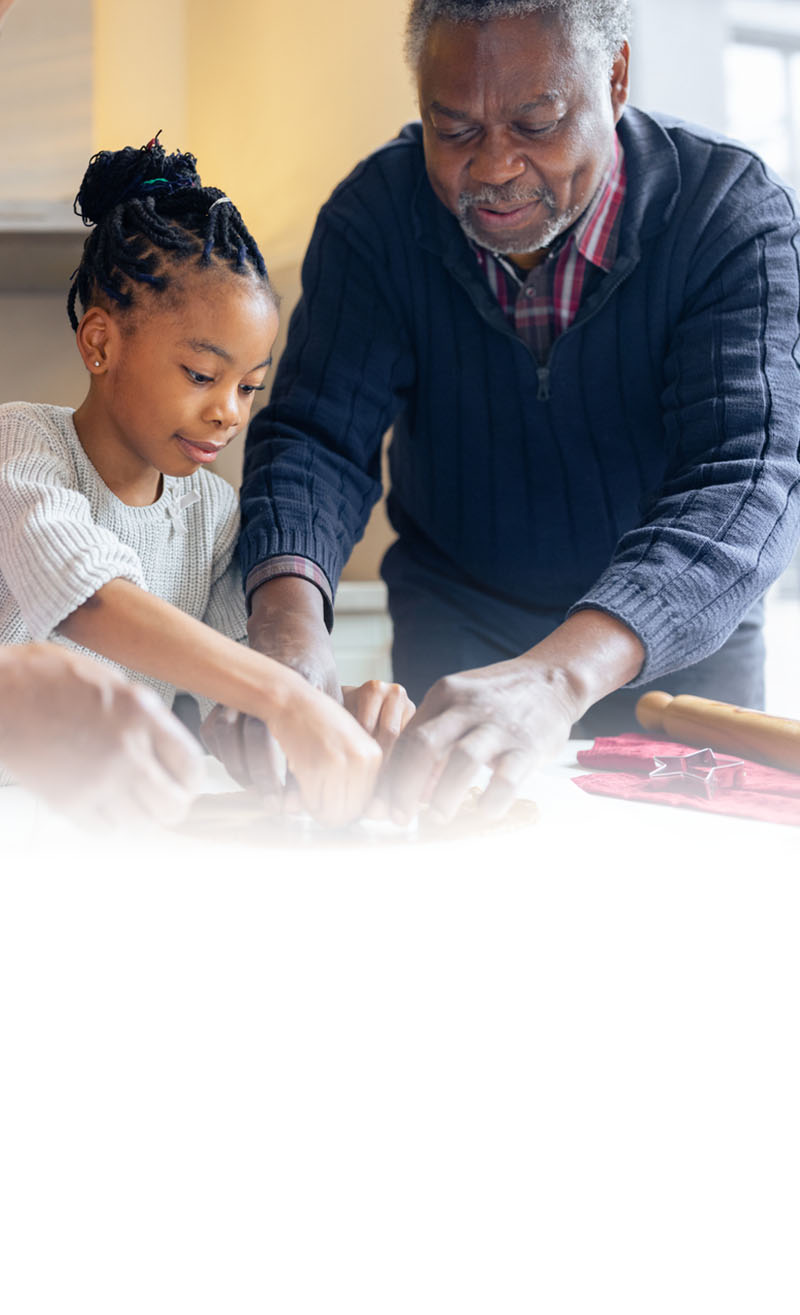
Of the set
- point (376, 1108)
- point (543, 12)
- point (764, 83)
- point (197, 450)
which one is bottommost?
point (376, 1108)

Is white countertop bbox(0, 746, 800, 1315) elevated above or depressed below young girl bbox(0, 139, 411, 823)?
below

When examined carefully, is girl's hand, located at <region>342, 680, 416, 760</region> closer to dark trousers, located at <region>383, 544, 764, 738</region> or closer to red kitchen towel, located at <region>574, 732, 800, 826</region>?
red kitchen towel, located at <region>574, 732, 800, 826</region>

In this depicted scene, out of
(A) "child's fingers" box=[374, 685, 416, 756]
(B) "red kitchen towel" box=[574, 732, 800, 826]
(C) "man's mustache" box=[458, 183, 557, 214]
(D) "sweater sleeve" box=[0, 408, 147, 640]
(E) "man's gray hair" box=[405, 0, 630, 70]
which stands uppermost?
(E) "man's gray hair" box=[405, 0, 630, 70]

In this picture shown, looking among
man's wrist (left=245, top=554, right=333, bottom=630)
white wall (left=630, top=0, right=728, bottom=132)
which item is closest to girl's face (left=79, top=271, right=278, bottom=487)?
man's wrist (left=245, top=554, right=333, bottom=630)

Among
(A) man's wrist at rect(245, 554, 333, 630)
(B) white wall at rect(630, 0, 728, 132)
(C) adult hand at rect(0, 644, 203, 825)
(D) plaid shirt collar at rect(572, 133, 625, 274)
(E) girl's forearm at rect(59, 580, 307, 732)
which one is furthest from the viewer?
(B) white wall at rect(630, 0, 728, 132)

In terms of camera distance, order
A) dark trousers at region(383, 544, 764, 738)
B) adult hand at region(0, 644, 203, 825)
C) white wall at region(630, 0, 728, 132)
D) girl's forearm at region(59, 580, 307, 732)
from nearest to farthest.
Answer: adult hand at region(0, 644, 203, 825), girl's forearm at region(59, 580, 307, 732), dark trousers at region(383, 544, 764, 738), white wall at region(630, 0, 728, 132)

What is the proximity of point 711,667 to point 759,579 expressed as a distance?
0.81 ft

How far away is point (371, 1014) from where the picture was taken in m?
0.31

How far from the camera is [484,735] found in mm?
407

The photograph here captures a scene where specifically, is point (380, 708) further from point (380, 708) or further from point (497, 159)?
point (497, 159)

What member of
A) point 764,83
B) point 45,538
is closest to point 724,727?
point 45,538

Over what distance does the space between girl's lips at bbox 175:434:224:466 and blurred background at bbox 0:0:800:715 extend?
0.21 feet

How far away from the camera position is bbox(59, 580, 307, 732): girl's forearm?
14.0 inches

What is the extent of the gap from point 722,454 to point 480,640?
263 millimetres
